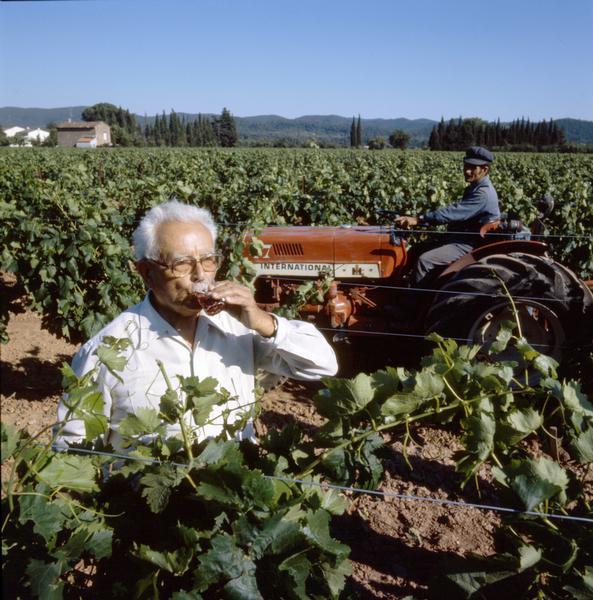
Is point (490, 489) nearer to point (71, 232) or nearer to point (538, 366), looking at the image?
point (538, 366)

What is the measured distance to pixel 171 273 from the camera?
6.51 feet

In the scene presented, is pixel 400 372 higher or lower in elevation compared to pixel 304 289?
higher

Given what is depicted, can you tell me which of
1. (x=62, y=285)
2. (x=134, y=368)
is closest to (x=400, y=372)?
(x=134, y=368)

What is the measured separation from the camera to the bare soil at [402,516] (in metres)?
2.94

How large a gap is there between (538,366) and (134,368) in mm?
1239

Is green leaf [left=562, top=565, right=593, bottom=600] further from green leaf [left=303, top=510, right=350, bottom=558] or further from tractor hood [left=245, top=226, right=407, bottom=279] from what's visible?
tractor hood [left=245, top=226, right=407, bottom=279]

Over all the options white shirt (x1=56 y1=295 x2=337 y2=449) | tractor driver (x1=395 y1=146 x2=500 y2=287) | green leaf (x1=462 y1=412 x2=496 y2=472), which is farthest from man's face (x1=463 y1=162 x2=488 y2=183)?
green leaf (x1=462 y1=412 x2=496 y2=472)

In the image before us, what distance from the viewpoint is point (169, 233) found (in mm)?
1994

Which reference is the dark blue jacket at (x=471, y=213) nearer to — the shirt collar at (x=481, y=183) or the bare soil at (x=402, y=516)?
the shirt collar at (x=481, y=183)

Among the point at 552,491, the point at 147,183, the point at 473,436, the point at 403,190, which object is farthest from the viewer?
the point at 403,190

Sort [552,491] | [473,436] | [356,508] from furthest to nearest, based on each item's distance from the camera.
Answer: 1. [356,508]
2. [473,436]
3. [552,491]

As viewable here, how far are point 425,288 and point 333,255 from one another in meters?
0.87

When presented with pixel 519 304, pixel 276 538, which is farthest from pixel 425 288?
pixel 276 538

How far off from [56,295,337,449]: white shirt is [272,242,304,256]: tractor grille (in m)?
3.20
